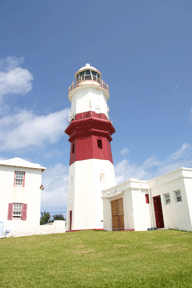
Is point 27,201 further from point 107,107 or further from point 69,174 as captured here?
point 107,107

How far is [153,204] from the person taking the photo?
2055 cm

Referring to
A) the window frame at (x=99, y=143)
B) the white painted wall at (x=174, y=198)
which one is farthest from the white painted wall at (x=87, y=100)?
the white painted wall at (x=174, y=198)

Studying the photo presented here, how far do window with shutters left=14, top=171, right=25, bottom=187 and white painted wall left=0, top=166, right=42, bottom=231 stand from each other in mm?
304

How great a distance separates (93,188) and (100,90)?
14122mm

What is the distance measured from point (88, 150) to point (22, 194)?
8.92 metres

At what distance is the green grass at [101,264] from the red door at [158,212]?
217 inches

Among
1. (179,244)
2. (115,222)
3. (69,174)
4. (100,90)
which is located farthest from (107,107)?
(179,244)

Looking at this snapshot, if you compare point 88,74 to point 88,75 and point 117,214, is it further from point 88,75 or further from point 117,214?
point 117,214

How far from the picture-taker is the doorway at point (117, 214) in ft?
70.7

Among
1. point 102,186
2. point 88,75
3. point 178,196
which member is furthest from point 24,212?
point 88,75

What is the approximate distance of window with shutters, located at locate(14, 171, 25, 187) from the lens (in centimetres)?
2429

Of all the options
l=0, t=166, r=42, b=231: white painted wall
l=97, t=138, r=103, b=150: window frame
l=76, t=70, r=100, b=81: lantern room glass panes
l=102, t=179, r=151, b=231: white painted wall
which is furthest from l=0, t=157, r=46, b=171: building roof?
l=76, t=70, r=100, b=81: lantern room glass panes

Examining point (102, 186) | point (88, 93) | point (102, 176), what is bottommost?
point (102, 186)

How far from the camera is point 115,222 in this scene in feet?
72.5
